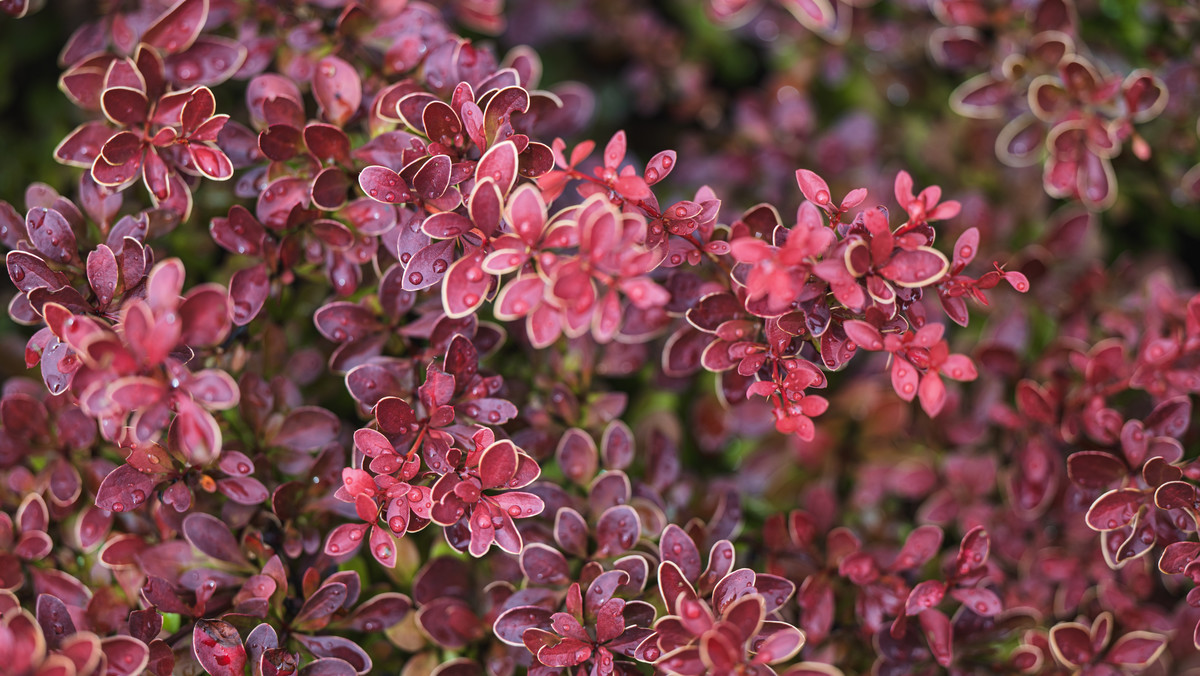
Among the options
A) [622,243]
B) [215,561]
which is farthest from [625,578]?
[215,561]

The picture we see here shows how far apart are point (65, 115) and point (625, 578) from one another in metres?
1.24

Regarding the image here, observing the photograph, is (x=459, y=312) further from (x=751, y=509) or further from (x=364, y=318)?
(x=751, y=509)

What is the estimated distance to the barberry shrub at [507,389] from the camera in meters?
0.84

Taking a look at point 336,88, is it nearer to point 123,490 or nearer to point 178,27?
point 178,27

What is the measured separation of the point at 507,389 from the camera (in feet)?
3.58

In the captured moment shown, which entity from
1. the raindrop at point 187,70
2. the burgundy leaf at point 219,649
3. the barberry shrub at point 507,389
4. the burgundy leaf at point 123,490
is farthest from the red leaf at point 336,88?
the burgundy leaf at point 219,649

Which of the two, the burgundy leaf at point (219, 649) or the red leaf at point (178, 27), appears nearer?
the burgundy leaf at point (219, 649)

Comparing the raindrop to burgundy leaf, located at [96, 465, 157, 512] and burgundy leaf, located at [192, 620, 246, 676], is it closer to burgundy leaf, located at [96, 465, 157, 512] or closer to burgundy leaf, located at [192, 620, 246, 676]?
burgundy leaf, located at [96, 465, 157, 512]

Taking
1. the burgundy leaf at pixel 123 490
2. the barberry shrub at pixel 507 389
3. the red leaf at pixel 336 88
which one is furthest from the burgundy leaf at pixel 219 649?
the red leaf at pixel 336 88

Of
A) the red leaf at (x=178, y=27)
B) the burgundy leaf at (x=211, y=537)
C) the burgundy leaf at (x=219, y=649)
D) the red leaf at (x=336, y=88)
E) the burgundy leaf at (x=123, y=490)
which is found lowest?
the burgundy leaf at (x=219, y=649)

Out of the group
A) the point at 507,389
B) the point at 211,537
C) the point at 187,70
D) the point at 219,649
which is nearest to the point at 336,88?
the point at 187,70

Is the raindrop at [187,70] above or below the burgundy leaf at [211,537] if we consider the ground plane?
above

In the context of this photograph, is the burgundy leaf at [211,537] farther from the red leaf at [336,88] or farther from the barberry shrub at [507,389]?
the red leaf at [336,88]

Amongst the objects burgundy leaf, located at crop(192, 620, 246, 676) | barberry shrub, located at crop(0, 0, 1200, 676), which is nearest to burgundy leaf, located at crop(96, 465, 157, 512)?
barberry shrub, located at crop(0, 0, 1200, 676)
